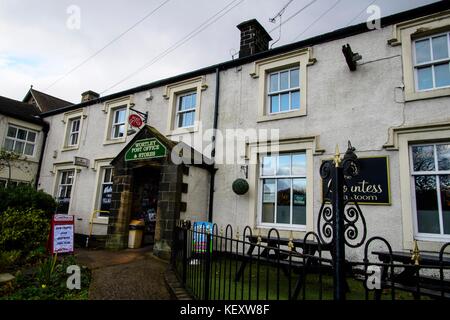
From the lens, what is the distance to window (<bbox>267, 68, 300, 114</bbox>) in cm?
856

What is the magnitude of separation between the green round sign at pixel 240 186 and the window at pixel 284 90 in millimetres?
2421

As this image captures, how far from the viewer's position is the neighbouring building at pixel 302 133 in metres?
6.42

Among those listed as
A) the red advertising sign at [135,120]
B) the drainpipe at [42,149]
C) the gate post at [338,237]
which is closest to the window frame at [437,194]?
the gate post at [338,237]

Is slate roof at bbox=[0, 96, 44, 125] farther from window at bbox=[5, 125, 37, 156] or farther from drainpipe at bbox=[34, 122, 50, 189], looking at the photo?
window at bbox=[5, 125, 37, 156]

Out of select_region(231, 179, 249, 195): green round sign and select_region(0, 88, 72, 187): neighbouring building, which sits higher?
select_region(0, 88, 72, 187): neighbouring building

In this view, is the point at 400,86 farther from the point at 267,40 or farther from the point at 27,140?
the point at 27,140

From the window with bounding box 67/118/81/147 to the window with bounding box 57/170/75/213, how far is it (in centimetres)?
150

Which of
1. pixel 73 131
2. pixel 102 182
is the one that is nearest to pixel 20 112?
pixel 73 131

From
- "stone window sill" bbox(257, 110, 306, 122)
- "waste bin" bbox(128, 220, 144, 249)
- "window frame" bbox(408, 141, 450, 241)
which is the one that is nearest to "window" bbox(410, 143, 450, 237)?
"window frame" bbox(408, 141, 450, 241)

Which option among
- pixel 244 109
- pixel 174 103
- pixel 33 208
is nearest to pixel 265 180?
pixel 244 109

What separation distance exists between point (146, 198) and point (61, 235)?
10.7ft

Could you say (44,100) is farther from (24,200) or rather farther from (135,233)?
(135,233)

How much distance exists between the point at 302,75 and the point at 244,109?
6.71ft

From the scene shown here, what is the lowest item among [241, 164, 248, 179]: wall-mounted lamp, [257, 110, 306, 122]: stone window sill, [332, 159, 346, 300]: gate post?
[332, 159, 346, 300]: gate post
